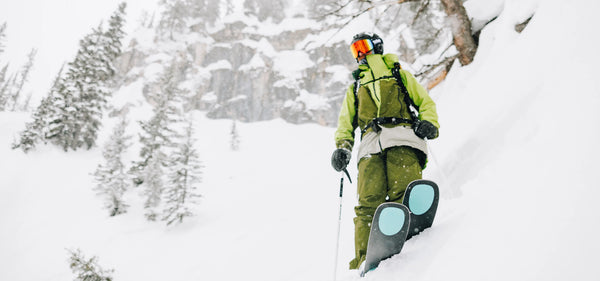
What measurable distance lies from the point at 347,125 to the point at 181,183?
12.4 m

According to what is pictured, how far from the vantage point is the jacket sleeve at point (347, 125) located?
3.13 meters

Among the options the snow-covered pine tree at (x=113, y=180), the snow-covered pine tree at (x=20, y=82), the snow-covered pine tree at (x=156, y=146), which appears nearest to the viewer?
the snow-covered pine tree at (x=113, y=180)

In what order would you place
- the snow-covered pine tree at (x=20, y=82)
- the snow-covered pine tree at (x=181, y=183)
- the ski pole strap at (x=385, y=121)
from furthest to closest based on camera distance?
the snow-covered pine tree at (x=20, y=82) < the snow-covered pine tree at (x=181, y=183) < the ski pole strap at (x=385, y=121)

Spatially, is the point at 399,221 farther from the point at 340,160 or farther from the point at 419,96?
the point at 419,96

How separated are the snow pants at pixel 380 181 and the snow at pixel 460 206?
0.30m

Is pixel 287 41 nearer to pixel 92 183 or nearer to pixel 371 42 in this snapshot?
pixel 92 183

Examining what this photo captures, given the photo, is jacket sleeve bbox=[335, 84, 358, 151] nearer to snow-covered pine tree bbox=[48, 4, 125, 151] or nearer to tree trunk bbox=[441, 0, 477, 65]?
tree trunk bbox=[441, 0, 477, 65]

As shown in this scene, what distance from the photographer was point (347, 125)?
3.25m

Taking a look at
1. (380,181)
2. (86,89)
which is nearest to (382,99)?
(380,181)

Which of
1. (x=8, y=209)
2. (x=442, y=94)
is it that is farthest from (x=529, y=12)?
(x=8, y=209)

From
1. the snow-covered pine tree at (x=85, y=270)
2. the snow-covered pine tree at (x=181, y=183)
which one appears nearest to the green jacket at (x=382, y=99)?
the snow-covered pine tree at (x=85, y=270)

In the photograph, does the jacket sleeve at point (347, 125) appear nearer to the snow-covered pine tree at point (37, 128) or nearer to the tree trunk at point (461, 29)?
the tree trunk at point (461, 29)

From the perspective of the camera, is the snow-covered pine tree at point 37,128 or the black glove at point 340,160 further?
the snow-covered pine tree at point 37,128

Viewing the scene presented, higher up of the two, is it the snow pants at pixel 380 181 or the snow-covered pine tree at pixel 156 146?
the snow-covered pine tree at pixel 156 146
